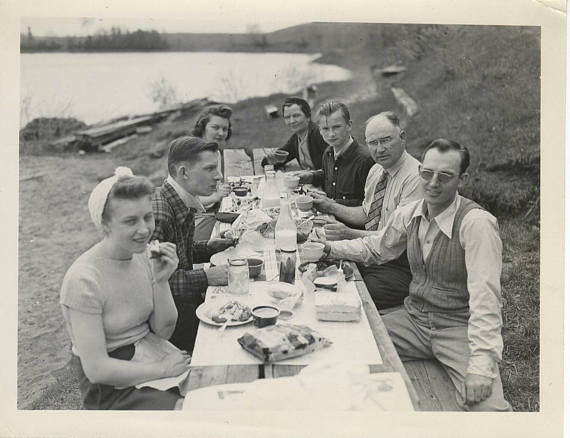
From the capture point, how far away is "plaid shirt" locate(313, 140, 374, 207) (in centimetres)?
309

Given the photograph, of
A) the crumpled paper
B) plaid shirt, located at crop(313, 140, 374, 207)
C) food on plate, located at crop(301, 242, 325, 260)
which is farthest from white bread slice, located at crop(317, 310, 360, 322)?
plaid shirt, located at crop(313, 140, 374, 207)

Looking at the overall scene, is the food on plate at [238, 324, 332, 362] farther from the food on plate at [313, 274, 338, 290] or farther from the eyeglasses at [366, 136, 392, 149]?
the eyeglasses at [366, 136, 392, 149]

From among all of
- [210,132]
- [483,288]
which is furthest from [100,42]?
[483,288]

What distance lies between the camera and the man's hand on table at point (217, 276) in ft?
6.72

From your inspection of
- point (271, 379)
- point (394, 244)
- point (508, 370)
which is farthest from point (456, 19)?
point (271, 379)

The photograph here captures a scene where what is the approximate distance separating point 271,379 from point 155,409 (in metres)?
0.48

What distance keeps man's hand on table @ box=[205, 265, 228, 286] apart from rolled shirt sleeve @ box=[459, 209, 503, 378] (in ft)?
2.89

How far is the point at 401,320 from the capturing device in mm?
2154

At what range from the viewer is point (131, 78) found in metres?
2.22

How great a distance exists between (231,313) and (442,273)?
0.81 meters

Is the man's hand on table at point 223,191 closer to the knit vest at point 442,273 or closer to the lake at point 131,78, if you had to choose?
the lake at point 131,78

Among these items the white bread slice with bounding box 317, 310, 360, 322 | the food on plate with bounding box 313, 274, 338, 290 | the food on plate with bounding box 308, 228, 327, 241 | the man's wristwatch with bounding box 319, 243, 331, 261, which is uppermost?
the food on plate with bounding box 308, 228, 327, 241

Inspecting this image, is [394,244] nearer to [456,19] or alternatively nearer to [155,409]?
[456,19]

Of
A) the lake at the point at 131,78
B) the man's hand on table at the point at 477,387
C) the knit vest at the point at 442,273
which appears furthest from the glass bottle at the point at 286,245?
the man's hand on table at the point at 477,387
